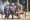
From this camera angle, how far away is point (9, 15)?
1.21 m

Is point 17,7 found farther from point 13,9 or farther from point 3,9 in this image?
point 3,9

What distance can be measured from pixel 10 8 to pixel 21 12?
0.15 meters

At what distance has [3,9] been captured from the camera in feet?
3.97

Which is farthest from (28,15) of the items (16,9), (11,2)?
(11,2)

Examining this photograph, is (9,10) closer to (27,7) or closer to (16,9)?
(16,9)

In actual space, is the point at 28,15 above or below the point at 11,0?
below

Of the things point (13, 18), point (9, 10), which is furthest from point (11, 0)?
point (13, 18)

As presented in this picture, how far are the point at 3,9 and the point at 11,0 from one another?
157 millimetres

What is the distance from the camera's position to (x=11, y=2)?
3.98 feet

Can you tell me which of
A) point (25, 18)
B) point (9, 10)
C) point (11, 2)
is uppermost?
point (11, 2)

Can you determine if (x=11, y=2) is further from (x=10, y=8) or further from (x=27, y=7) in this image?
(x=27, y=7)

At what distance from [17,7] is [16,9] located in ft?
0.10

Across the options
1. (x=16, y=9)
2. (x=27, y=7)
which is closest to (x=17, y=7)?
(x=16, y=9)

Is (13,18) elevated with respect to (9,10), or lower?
lower
